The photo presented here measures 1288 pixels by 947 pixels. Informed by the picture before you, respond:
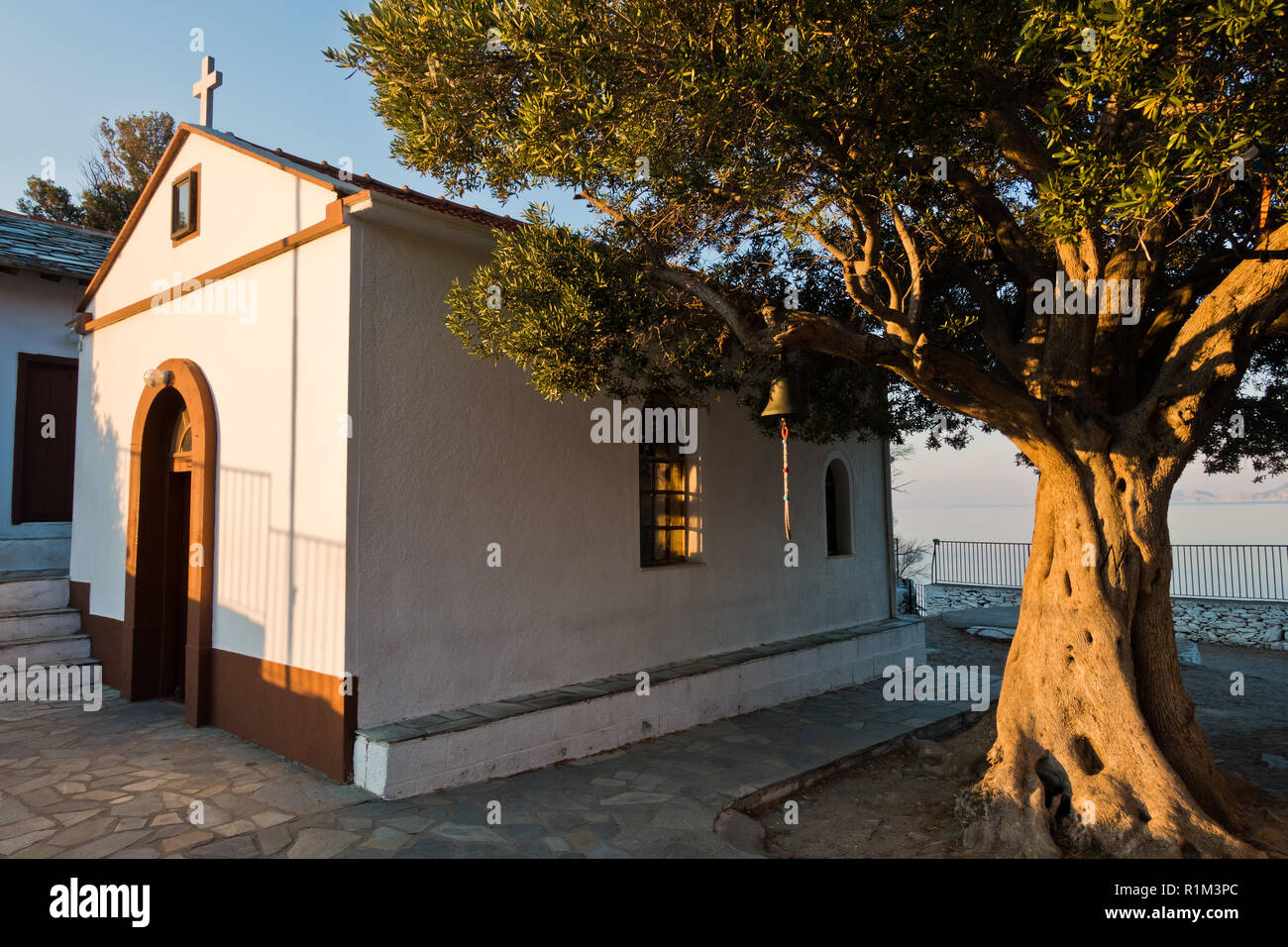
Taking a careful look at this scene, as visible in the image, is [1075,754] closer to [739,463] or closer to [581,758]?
[581,758]

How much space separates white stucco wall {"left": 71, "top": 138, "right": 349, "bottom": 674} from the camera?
5.99 meters

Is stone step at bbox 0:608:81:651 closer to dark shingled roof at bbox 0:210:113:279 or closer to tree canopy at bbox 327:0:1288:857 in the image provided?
dark shingled roof at bbox 0:210:113:279

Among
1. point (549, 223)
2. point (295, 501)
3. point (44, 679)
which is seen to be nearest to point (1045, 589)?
point (549, 223)

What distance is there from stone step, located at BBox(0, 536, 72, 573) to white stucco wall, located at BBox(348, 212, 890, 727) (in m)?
6.79

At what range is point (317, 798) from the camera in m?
5.43

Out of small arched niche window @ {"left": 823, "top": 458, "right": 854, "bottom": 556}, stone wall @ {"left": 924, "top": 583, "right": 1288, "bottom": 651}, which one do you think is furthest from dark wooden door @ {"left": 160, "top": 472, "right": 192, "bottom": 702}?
stone wall @ {"left": 924, "top": 583, "right": 1288, "bottom": 651}

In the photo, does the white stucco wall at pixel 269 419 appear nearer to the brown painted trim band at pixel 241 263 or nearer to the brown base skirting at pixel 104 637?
the brown painted trim band at pixel 241 263

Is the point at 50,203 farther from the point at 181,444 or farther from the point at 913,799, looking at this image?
the point at 913,799

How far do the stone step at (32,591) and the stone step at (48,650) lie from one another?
52 cm

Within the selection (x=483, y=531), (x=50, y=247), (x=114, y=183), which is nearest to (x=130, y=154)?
(x=114, y=183)

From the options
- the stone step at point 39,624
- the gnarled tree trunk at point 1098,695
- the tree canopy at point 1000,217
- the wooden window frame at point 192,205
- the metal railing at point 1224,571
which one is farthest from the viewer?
the metal railing at point 1224,571

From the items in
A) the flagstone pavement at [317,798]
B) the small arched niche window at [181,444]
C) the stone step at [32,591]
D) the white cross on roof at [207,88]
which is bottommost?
the flagstone pavement at [317,798]

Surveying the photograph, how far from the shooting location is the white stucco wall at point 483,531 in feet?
19.6

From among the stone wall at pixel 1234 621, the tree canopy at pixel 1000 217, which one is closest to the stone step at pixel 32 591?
the tree canopy at pixel 1000 217
